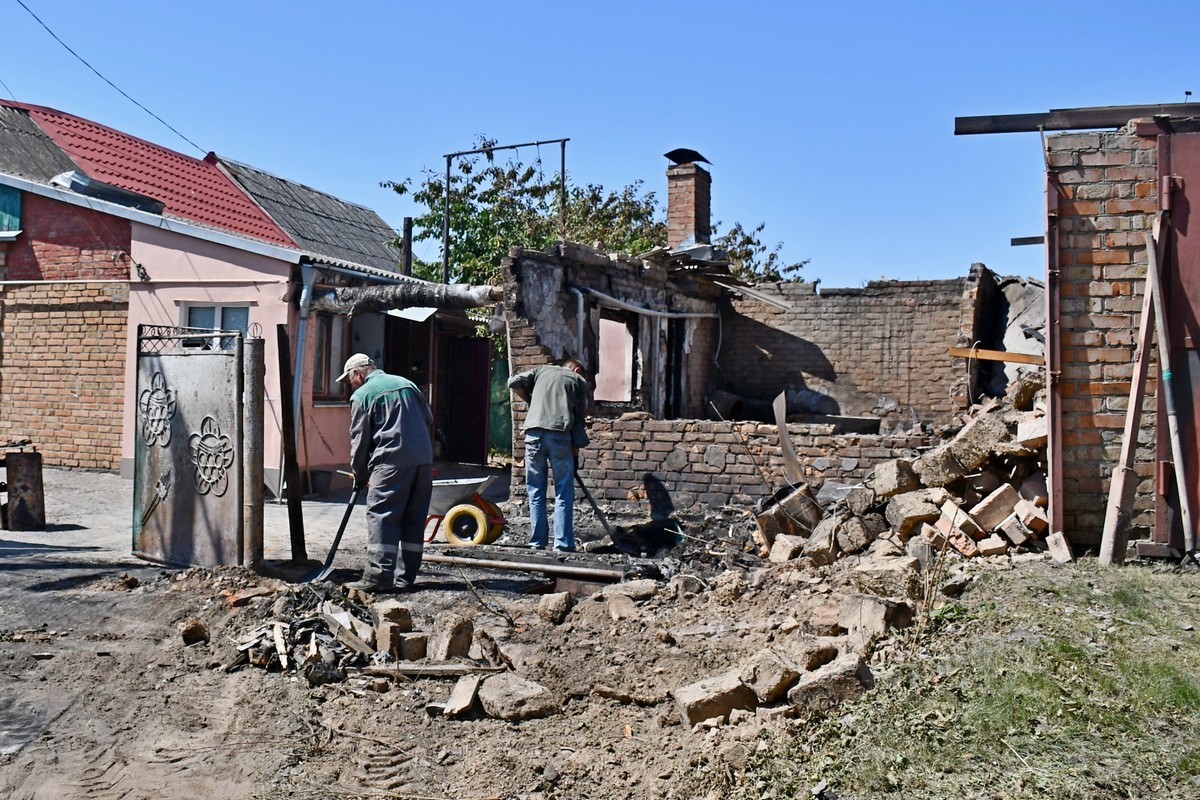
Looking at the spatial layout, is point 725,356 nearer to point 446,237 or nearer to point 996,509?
point 446,237

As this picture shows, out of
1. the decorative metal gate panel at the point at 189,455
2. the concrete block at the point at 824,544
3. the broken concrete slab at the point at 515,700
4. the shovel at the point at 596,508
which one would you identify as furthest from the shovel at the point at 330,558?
the concrete block at the point at 824,544

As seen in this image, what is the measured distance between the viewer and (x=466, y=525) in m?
8.78

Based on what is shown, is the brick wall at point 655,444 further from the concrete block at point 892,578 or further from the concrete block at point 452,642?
the concrete block at point 452,642

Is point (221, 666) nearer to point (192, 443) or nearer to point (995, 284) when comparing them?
point (192, 443)

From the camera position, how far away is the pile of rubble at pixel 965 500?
19.8 ft

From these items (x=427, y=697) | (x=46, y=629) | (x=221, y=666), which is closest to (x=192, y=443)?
(x=46, y=629)

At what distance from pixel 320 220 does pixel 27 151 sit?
4742 millimetres

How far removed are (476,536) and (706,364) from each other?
6.09 m

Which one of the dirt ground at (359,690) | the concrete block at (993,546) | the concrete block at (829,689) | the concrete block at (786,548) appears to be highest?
the concrete block at (993,546)

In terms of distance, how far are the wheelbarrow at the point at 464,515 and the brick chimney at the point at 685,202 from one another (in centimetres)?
583

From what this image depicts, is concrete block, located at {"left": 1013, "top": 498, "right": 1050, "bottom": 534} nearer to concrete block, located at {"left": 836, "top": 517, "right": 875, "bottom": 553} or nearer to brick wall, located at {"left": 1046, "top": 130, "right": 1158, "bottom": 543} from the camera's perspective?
brick wall, located at {"left": 1046, "top": 130, "right": 1158, "bottom": 543}

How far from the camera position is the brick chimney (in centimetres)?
1364

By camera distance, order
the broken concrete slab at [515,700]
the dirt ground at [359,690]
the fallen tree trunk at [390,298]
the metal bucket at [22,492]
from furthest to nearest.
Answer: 1. the fallen tree trunk at [390,298]
2. the metal bucket at [22,492]
3. the broken concrete slab at [515,700]
4. the dirt ground at [359,690]

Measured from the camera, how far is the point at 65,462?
1214cm
